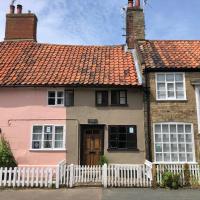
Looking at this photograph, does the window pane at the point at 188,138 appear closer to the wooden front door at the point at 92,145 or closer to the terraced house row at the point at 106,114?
the terraced house row at the point at 106,114

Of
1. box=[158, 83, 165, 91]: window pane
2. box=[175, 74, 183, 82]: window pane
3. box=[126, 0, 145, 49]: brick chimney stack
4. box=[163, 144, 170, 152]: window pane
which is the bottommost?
box=[163, 144, 170, 152]: window pane

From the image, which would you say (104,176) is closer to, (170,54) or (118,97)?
(118,97)

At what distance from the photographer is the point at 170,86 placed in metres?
18.0

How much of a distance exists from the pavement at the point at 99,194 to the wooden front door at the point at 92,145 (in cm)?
392

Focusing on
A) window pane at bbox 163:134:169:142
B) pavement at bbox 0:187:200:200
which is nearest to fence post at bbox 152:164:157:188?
pavement at bbox 0:187:200:200

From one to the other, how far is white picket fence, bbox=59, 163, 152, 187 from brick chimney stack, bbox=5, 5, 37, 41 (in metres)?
12.2

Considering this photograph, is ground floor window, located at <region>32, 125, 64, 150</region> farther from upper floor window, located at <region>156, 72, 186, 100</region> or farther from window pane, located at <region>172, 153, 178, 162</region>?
window pane, located at <region>172, 153, 178, 162</region>

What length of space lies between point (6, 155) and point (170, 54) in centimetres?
1115

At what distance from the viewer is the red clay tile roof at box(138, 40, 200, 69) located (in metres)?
18.1

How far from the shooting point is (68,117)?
1781 centimetres

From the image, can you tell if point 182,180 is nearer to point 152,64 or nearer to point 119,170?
point 119,170

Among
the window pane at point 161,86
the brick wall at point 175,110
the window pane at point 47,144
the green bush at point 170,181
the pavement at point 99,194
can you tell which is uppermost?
the window pane at point 161,86

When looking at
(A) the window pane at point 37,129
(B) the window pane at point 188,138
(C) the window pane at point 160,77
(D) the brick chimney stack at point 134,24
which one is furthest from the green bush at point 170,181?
(D) the brick chimney stack at point 134,24

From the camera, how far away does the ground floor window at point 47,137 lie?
17641mm
